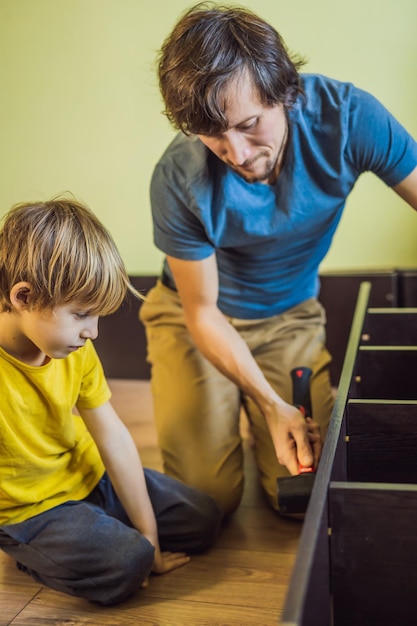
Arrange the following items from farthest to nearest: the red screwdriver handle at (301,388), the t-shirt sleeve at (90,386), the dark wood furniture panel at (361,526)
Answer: the red screwdriver handle at (301,388), the t-shirt sleeve at (90,386), the dark wood furniture panel at (361,526)

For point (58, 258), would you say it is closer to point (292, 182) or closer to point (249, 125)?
point (249, 125)

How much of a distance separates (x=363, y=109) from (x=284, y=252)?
379mm

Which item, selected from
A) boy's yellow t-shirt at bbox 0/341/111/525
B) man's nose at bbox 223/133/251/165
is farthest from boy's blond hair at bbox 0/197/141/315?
man's nose at bbox 223/133/251/165

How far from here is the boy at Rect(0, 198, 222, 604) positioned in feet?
4.23

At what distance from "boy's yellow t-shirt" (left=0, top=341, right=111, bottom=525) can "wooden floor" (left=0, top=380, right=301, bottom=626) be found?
0.54ft

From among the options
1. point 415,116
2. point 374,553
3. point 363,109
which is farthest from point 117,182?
point 374,553

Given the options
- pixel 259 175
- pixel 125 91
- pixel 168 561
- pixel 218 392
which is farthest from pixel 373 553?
pixel 125 91

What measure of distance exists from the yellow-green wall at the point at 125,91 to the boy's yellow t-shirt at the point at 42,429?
123 centimetres

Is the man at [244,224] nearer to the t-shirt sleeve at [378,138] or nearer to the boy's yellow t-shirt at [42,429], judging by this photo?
the t-shirt sleeve at [378,138]

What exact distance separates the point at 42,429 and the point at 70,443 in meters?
0.08

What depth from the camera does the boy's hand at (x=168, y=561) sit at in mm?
1540

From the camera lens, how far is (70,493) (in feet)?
5.02

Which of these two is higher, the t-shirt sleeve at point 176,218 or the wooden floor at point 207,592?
the t-shirt sleeve at point 176,218

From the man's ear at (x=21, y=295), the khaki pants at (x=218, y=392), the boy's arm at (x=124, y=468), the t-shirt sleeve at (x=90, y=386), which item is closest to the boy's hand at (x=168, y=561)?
the boy's arm at (x=124, y=468)
